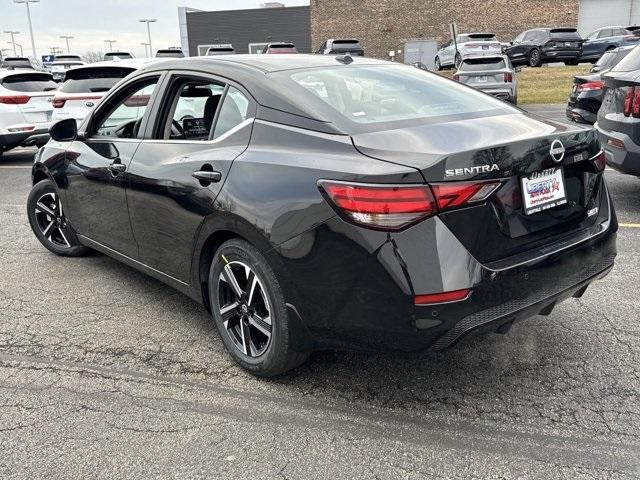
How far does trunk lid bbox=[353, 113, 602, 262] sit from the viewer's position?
8.01 ft

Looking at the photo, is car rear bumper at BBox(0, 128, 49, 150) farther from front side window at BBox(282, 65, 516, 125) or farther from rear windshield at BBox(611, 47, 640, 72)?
rear windshield at BBox(611, 47, 640, 72)

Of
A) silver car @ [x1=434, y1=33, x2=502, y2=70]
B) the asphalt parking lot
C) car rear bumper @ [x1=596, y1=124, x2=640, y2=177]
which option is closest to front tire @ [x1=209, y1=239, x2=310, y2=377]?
the asphalt parking lot

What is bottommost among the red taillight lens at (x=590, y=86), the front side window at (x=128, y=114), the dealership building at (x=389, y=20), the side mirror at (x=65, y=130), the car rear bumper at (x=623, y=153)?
the car rear bumper at (x=623, y=153)

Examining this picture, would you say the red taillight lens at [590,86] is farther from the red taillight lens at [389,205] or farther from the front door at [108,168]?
the red taillight lens at [389,205]

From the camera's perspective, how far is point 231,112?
3.23 m

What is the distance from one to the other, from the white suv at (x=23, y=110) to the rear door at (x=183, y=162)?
25.9 ft

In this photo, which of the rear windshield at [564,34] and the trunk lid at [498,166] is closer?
the trunk lid at [498,166]

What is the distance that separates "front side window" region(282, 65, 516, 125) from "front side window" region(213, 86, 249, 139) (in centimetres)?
24

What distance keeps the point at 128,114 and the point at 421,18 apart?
41359 millimetres

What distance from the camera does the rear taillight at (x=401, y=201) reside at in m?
2.38

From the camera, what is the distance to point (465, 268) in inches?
95.7

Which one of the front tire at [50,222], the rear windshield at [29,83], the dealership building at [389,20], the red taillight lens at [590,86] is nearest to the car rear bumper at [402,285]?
the front tire at [50,222]

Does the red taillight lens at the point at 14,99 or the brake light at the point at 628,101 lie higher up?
the brake light at the point at 628,101

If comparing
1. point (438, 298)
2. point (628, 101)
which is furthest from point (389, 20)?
point (438, 298)
